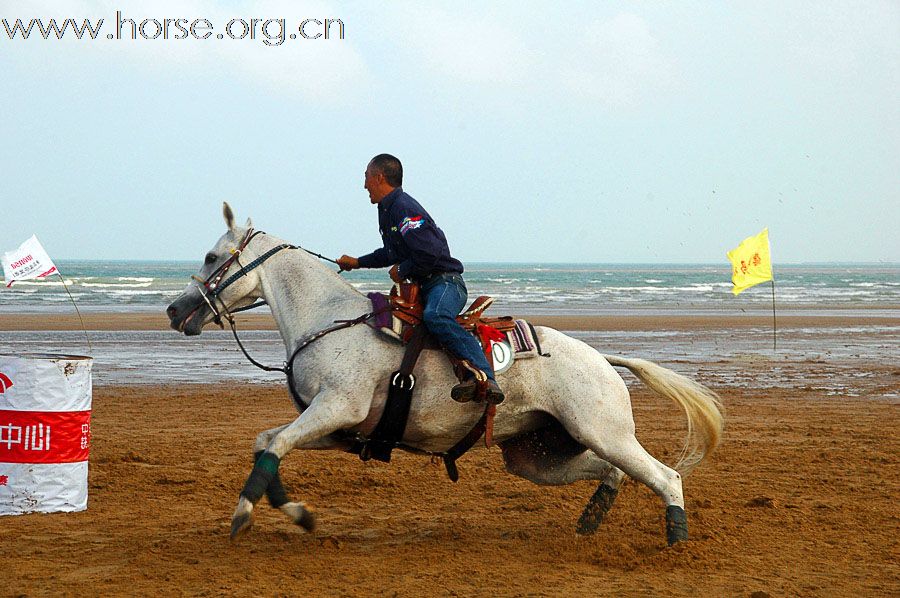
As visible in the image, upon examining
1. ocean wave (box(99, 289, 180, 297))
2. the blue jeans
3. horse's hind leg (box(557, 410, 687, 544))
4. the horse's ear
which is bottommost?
horse's hind leg (box(557, 410, 687, 544))

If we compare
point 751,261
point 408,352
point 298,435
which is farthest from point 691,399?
point 751,261

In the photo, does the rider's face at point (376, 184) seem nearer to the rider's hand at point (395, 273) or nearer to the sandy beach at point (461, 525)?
the rider's hand at point (395, 273)

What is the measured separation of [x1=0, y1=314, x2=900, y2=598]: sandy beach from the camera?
5715 millimetres

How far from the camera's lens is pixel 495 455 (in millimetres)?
10148

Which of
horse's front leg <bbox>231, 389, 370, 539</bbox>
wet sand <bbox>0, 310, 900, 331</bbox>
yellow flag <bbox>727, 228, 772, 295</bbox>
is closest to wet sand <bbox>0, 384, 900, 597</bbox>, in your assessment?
horse's front leg <bbox>231, 389, 370, 539</bbox>

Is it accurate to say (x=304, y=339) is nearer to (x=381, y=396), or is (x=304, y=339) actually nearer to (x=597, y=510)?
(x=381, y=396)

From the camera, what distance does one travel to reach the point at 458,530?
715 centimetres

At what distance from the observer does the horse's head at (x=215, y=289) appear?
259 inches

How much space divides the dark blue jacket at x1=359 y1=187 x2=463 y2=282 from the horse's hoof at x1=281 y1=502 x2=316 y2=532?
1676 millimetres

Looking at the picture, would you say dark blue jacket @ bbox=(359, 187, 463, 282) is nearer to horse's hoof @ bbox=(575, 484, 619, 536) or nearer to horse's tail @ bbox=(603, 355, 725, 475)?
horse's tail @ bbox=(603, 355, 725, 475)

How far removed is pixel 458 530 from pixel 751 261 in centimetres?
1538

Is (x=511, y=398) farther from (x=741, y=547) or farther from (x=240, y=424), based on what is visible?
(x=240, y=424)

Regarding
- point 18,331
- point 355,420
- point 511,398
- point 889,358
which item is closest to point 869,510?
point 511,398

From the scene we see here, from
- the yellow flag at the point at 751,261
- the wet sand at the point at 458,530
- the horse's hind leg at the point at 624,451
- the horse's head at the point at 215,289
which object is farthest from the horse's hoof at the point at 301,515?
the yellow flag at the point at 751,261
